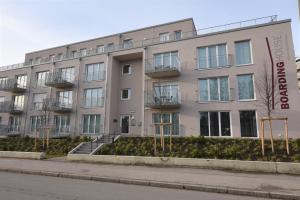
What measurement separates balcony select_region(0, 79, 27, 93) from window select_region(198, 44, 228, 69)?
22.7 m

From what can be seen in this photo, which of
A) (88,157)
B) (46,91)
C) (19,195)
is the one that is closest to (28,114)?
(46,91)

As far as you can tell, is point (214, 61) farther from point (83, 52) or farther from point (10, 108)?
point (10, 108)

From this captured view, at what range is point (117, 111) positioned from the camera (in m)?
24.1

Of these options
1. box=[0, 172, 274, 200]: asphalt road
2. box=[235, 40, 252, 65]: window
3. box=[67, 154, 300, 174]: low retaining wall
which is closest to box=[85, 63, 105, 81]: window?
box=[67, 154, 300, 174]: low retaining wall

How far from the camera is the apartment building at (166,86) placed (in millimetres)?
17422

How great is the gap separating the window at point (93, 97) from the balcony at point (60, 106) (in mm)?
2116

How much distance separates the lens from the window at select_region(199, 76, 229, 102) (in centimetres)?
1855

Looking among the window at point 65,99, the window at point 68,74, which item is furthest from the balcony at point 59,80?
the window at point 65,99

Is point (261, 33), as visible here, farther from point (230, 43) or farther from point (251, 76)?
point (251, 76)

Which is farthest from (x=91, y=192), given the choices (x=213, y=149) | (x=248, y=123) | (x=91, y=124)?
(x=91, y=124)

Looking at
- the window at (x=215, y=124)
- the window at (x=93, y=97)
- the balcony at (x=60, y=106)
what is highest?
the window at (x=93, y=97)

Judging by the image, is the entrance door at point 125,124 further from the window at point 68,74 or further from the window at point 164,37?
the window at point 164,37

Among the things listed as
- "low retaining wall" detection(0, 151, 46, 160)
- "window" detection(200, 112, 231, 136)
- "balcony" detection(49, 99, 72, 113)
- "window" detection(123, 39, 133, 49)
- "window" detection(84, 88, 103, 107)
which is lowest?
"low retaining wall" detection(0, 151, 46, 160)

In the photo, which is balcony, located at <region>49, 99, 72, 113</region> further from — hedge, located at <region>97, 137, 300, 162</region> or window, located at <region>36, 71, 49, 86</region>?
hedge, located at <region>97, 137, 300, 162</region>
